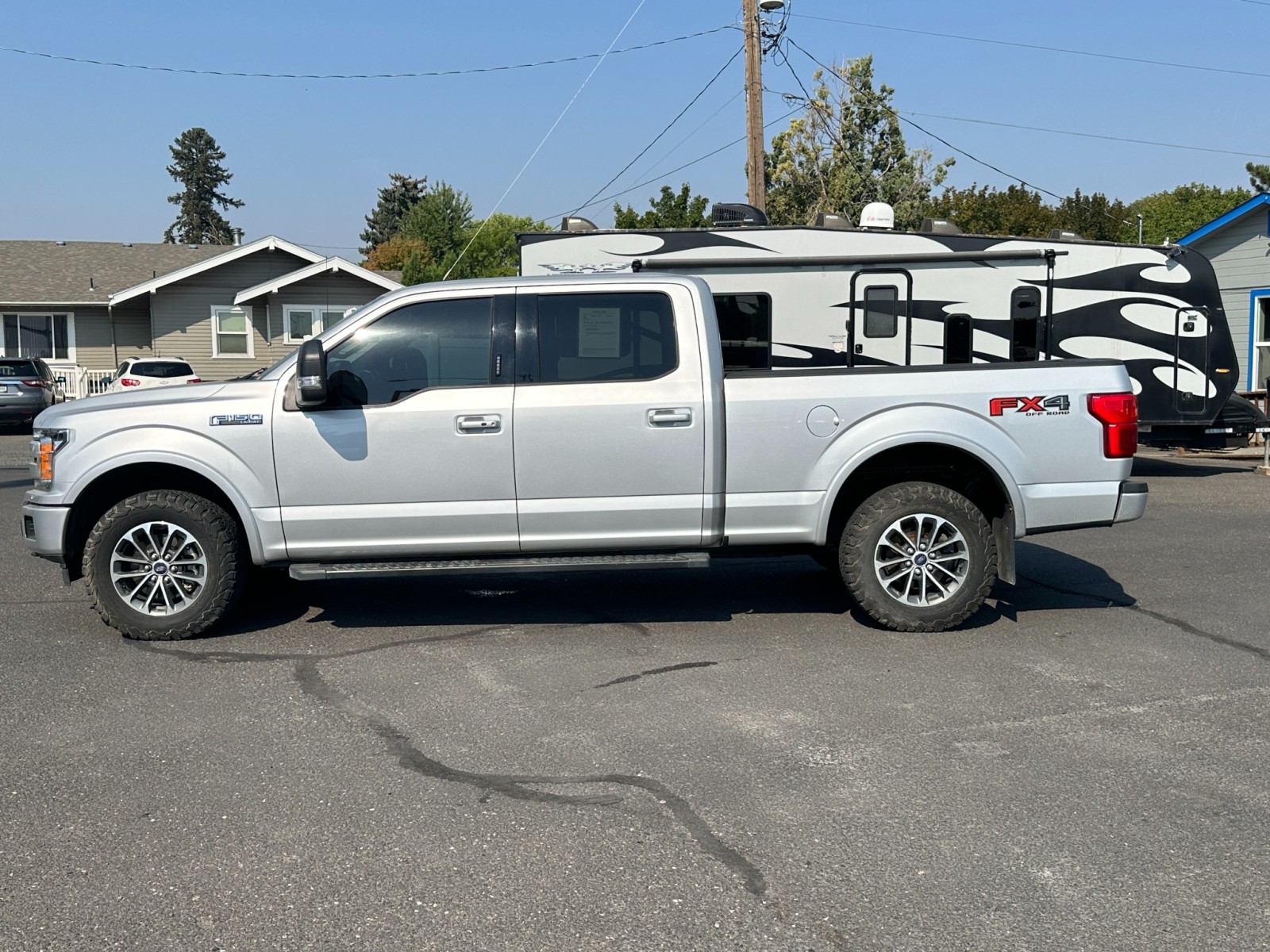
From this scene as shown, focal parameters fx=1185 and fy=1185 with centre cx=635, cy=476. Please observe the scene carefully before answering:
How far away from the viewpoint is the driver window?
21.8ft

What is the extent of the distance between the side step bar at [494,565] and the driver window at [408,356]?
918mm

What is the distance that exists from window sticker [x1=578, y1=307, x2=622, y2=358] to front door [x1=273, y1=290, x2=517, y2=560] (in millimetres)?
507

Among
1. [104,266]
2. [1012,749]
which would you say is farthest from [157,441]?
[104,266]

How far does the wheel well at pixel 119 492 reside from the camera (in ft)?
22.1

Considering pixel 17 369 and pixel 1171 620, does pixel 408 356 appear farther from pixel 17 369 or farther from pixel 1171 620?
pixel 17 369

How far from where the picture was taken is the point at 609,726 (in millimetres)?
5227

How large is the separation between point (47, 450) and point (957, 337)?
10.2 meters

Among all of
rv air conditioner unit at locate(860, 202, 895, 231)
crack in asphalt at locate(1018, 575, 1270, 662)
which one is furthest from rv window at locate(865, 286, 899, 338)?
crack in asphalt at locate(1018, 575, 1270, 662)

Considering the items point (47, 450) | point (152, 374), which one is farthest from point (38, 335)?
point (47, 450)

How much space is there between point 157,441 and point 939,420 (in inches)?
174

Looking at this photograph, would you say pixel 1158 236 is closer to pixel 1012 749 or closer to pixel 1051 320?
pixel 1051 320

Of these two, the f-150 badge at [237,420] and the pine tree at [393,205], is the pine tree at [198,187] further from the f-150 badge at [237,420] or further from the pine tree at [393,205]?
the f-150 badge at [237,420]

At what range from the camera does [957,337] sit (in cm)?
1388

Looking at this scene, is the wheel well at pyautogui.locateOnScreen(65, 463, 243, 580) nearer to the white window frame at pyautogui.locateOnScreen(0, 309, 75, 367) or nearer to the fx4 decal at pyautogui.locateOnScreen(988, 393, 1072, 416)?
the fx4 decal at pyautogui.locateOnScreen(988, 393, 1072, 416)
